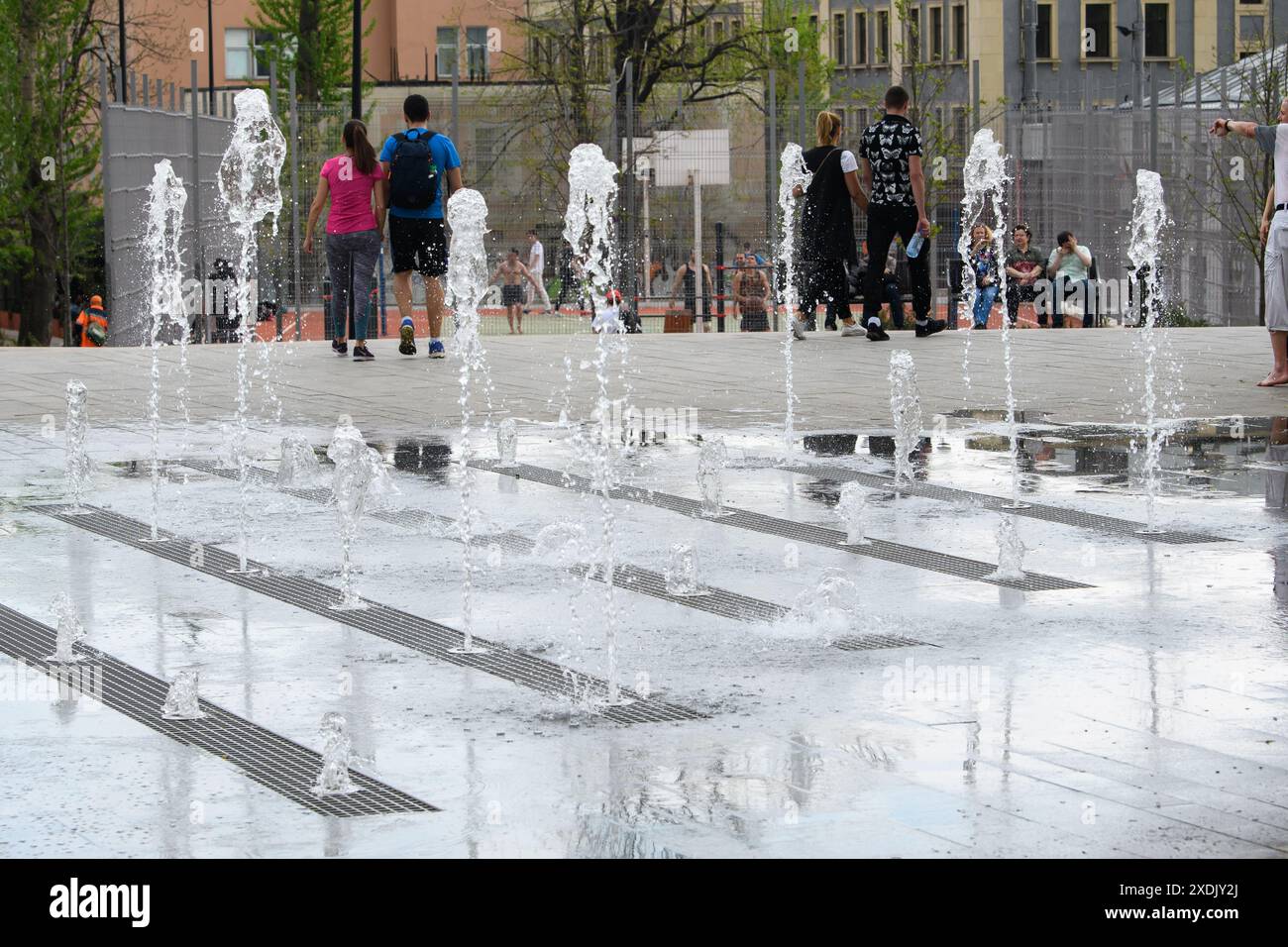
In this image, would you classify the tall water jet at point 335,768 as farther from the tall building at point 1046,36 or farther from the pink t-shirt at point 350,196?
the tall building at point 1046,36

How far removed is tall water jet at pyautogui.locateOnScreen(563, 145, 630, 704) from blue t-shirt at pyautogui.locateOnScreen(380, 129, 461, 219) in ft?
2.79

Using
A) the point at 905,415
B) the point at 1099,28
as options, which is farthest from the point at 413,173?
the point at 1099,28

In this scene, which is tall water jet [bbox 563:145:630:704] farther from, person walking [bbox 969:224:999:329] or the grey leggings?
person walking [bbox 969:224:999:329]

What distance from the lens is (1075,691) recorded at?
17.7 ft

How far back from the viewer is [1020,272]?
22.8 m

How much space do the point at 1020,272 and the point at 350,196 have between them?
941cm

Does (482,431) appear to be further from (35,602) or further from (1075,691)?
(1075,691)

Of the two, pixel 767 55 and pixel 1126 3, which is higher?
pixel 1126 3

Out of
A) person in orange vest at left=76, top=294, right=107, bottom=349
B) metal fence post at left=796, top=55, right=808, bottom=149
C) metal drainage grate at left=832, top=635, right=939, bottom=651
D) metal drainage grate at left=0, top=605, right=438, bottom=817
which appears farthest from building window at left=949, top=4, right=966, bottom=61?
metal drainage grate at left=0, top=605, right=438, bottom=817

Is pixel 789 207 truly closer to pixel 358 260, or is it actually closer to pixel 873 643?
pixel 358 260

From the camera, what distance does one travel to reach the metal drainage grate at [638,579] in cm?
657

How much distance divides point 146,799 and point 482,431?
6.87 m
